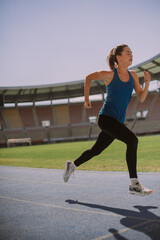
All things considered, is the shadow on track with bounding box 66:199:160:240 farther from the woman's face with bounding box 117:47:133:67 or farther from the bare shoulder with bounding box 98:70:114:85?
the woman's face with bounding box 117:47:133:67

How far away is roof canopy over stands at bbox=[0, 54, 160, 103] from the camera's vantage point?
43.0 m

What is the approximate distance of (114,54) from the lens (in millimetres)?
3631

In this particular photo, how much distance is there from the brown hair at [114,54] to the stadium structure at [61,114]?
3748cm

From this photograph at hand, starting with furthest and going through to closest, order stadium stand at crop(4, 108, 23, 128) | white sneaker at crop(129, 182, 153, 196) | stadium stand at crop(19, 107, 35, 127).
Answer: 1. stadium stand at crop(19, 107, 35, 127)
2. stadium stand at crop(4, 108, 23, 128)
3. white sneaker at crop(129, 182, 153, 196)

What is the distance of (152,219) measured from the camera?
2.44m

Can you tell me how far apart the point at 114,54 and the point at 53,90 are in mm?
45520

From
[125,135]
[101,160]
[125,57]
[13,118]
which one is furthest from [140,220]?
[13,118]

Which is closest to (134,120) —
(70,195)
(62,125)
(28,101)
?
(62,125)

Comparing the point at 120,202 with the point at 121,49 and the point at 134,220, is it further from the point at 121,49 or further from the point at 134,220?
the point at 121,49

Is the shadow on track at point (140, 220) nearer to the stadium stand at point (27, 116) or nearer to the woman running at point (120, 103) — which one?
the woman running at point (120, 103)

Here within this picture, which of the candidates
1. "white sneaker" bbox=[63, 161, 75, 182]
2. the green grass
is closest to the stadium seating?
the green grass

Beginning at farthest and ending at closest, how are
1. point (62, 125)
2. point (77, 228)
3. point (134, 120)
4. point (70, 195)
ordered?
point (62, 125), point (134, 120), point (70, 195), point (77, 228)

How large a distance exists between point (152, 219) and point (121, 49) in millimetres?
2225

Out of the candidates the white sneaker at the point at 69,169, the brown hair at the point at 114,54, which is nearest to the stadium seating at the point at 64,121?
the white sneaker at the point at 69,169
